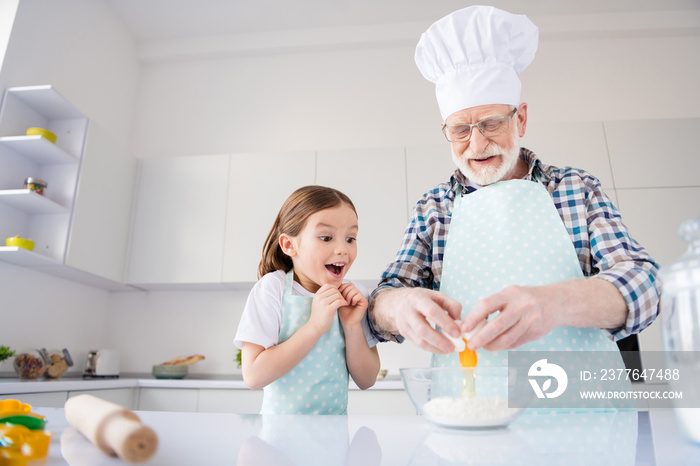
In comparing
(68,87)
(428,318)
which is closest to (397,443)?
(428,318)

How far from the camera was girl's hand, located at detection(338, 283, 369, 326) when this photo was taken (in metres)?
1.03

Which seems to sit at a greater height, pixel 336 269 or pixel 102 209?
pixel 102 209

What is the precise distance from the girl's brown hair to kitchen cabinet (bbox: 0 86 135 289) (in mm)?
1554

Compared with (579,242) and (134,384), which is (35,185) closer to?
(134,384)

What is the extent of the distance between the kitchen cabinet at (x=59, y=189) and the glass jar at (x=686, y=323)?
2441 mm

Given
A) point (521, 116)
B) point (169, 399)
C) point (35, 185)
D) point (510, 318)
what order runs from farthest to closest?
point (169, 399) < point (35, 185) < point (521, 116) < point (510, 318)

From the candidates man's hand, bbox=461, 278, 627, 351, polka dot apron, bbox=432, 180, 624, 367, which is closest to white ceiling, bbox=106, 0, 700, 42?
polka dot apron, bbox=432, 180, 624, 367

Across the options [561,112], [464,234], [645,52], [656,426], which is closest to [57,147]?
[464,234]

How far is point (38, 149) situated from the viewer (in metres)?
2.30

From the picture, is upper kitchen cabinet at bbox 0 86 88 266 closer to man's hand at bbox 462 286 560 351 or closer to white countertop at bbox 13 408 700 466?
white countertop at bbox 13 408 700 466

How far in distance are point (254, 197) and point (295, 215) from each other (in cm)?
185

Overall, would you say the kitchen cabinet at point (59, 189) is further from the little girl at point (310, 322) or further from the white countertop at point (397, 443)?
the white countertop at point (397, 443)

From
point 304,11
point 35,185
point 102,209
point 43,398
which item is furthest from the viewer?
point 304,11

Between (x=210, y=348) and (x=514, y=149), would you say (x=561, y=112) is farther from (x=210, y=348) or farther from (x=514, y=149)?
(x=210, y=348)
